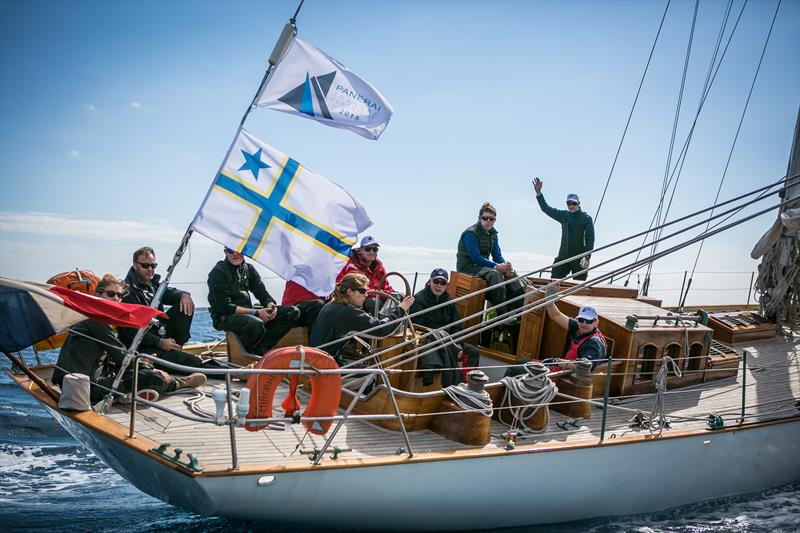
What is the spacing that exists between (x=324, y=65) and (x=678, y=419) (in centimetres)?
510

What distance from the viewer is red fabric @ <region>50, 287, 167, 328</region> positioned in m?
5.12

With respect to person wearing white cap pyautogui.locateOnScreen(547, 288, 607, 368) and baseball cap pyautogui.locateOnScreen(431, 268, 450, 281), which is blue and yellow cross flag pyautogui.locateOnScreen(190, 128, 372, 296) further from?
person wearing white cap pyautogui.locateOnScreen(547, 288, 607, 368)

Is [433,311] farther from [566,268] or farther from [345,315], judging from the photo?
[566,268]

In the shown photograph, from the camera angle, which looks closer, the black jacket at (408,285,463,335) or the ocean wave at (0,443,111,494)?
the ocean wave at (0,443,111,494)

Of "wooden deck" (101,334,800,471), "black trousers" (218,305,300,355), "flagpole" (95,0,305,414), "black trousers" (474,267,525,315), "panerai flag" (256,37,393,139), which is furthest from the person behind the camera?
"black trousers" (474,267,525,315)

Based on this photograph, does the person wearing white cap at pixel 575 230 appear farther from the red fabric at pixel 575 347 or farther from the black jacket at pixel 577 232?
the red fabric at pixel 575 347

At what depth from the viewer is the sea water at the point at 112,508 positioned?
5535 mm

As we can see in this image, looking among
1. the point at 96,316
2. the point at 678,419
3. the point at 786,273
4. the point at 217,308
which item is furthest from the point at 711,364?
the point at 96,316

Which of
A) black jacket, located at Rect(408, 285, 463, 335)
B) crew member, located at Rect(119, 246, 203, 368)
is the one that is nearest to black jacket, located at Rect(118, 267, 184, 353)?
crew member, located at Rect(119, 246, 203, 368)

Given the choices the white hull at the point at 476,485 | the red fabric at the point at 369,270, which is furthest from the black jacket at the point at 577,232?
the white hull at the point at 476,485

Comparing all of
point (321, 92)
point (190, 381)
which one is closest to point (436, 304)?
point (321, 92)

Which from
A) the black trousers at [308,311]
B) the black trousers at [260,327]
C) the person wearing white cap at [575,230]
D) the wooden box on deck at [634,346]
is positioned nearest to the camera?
the black trousers at [260,327]

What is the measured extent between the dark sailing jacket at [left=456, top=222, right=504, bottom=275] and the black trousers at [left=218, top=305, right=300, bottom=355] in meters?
2.33

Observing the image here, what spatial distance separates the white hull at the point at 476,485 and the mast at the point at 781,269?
3.90m
